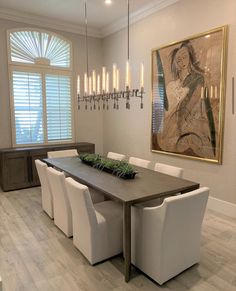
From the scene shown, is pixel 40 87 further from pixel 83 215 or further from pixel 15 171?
pixel 83 215

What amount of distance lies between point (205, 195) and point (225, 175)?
5.25 feet

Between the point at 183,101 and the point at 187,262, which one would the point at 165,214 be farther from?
the point at 183,101

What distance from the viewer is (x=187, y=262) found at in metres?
2.27

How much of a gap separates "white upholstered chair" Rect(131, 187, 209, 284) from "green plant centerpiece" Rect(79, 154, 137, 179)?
571mm

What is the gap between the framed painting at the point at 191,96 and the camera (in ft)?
11.4

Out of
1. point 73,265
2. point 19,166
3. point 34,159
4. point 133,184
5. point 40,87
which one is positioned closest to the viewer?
point 73,265

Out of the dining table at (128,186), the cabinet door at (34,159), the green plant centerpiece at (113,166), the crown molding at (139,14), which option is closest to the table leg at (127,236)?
the dining table at (128,186)

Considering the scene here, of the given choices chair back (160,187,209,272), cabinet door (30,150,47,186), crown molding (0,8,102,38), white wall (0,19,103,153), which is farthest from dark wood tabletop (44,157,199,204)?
crown molding (0,8,102,38)

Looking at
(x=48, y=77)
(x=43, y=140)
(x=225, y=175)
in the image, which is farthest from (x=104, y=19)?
(x=225, y=175)

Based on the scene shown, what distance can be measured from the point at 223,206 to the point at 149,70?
277cm

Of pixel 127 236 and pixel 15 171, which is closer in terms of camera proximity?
pixel 127 236

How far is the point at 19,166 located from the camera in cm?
470

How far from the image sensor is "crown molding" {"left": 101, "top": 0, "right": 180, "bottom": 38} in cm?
419

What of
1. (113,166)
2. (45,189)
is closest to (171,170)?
(113,166)
